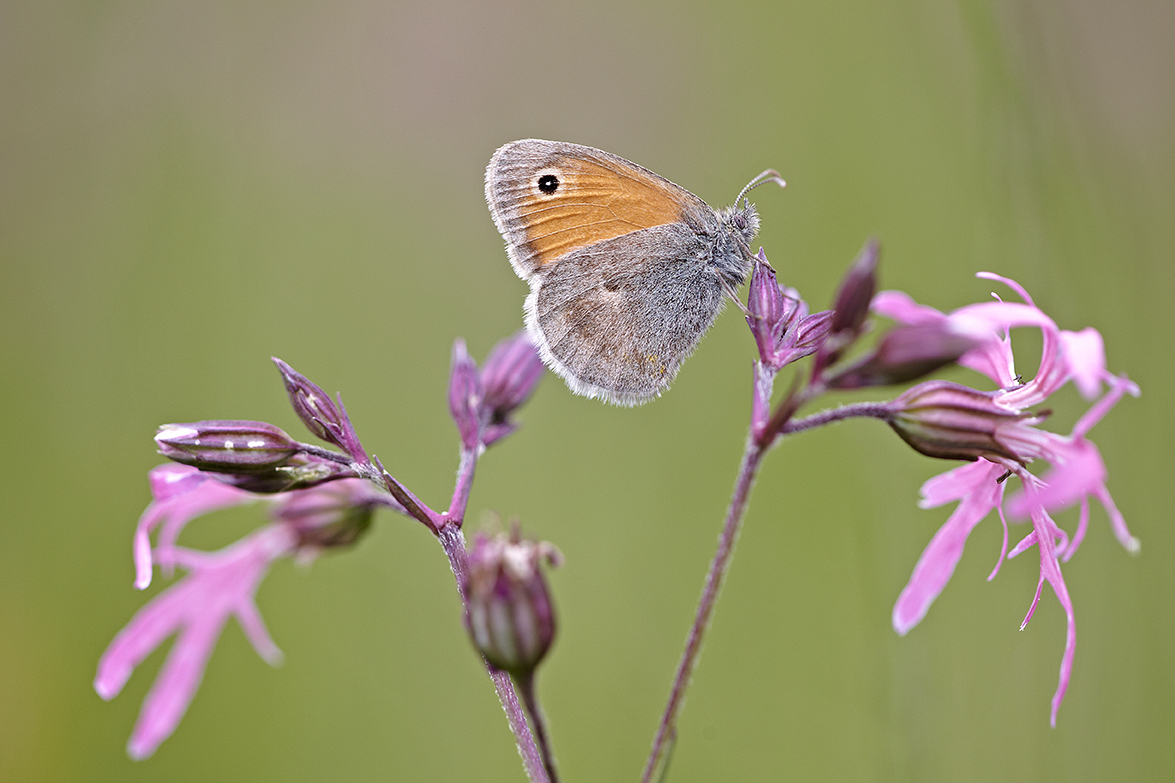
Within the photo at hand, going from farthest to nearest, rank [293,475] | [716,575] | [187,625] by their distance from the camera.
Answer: [187,625], [293,475], [716,575]

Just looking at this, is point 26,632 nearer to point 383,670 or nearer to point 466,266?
point 383,670

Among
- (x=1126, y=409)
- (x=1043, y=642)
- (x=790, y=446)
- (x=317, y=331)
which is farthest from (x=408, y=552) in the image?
(x=1126, y=409)

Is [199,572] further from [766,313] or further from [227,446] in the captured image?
[766,313]

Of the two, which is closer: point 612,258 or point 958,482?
point 958,482

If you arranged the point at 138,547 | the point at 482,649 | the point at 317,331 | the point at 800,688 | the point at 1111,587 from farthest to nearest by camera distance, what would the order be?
the point at 317,331, the point at 800,688, the point at 1111,587, the point at 138,547, the point at 482,649

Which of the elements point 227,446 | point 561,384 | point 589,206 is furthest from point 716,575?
point 561,384

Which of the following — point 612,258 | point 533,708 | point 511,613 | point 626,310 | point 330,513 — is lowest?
point 533,708
